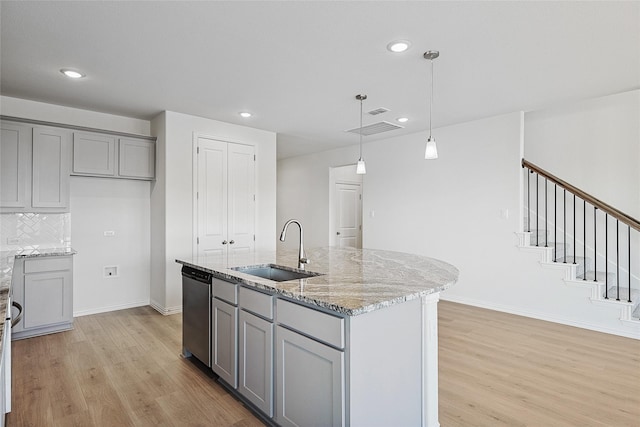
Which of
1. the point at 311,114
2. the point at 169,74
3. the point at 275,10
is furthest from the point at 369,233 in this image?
the point at 275,10

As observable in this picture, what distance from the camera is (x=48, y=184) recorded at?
3.91 metres

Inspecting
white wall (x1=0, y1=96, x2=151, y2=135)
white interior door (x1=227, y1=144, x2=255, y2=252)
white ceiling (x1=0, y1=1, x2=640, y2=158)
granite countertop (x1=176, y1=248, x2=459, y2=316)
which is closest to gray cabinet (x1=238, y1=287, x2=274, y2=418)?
granite countertop (x1=176, y1=248, x2=459, y2=316)

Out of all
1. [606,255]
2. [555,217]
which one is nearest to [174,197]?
[555,217]

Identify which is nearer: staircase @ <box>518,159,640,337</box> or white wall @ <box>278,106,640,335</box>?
staircase @ <box>518,159,640,337</box>

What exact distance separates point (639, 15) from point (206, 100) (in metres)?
3.76

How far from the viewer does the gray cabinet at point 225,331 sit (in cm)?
238

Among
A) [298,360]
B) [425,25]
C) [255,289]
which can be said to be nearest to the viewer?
[298,360]

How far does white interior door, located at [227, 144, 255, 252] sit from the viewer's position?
504 centimetres

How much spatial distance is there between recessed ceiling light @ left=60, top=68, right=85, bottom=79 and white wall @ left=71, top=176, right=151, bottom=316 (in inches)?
58.4

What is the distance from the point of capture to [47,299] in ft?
12.0

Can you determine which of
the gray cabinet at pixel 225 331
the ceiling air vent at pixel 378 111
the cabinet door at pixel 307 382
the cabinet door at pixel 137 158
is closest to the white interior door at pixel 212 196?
the cabinet door at pixel 137 158

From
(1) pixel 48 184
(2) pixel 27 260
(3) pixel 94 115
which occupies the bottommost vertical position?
(2) pixel 27 260

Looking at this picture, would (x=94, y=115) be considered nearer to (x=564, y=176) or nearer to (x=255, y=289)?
(x=255, y=289)

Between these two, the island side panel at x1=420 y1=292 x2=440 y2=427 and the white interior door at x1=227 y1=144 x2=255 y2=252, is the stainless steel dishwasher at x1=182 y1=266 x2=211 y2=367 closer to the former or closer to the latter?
the island side panel at x1=420 y1=292 x2=440 y2=427
